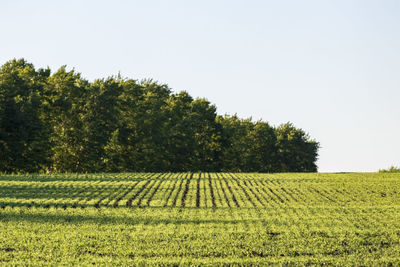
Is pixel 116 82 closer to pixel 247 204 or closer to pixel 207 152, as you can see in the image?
pixel 207 152

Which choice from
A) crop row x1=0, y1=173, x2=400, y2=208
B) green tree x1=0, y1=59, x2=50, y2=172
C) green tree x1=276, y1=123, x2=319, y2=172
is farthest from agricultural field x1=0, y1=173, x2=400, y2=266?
green tree x1=276, y1=123, x2=319, y2=172

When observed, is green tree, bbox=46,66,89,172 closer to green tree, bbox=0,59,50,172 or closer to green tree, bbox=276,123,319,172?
green tree, bbox=0,59,50,172

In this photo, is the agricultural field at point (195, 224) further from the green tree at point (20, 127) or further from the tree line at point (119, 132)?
the tree line at point (119, 132)

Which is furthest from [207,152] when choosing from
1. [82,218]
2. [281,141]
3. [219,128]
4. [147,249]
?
[147,249]

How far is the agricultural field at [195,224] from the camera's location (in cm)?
2059

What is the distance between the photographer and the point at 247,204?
36438 mm

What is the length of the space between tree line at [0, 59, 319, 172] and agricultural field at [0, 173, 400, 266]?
19175 millimetres

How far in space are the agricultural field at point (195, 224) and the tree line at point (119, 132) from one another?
1917 cm

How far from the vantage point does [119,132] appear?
8112 cm

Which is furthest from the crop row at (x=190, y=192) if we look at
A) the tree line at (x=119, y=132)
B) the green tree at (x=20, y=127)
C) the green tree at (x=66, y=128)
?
the green tree at (x=66, y=128)

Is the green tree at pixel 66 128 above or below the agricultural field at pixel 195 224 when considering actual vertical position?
above

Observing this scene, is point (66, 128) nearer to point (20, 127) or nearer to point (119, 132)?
point (119, 132)

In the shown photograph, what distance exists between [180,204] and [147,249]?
14624 mm

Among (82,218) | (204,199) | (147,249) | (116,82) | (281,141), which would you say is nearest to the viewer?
(147,249)
